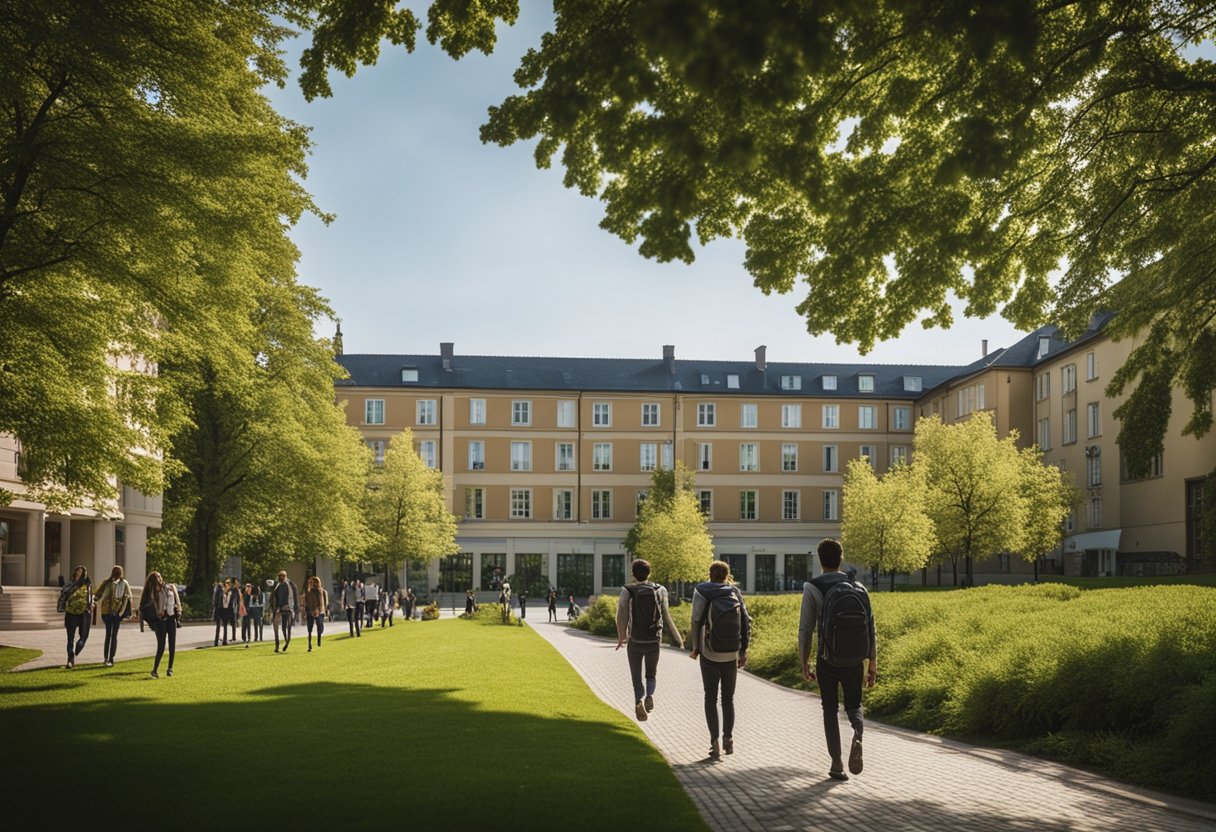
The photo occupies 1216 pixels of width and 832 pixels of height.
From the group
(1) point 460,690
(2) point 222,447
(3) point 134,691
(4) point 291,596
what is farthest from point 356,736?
(2) point 222,447

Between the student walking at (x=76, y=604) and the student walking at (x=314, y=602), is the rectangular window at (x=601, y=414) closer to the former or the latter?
the student walking at (x=314, y=602)

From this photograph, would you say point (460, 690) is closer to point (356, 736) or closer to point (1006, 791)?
point (356, 736)

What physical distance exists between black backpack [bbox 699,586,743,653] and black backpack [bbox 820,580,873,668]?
118 cm

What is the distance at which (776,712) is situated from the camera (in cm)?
1454

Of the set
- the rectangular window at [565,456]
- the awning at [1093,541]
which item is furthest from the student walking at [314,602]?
the rectangular window at [565,456]

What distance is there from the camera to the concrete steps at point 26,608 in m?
32.5

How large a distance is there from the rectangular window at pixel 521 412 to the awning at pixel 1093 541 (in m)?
35.4

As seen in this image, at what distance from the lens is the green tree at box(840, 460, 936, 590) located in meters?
50.8

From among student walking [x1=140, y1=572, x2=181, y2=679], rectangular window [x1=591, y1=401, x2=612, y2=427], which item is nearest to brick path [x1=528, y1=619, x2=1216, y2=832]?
student walking [x1=140, y1=572, x2=181, y2=679]

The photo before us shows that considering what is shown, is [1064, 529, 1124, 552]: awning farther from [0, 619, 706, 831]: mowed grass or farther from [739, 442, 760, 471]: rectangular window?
[0, 619, 706, 831]: mowed grass

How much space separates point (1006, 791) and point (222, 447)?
35030mm

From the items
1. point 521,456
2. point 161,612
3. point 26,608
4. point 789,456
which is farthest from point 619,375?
point 161,612

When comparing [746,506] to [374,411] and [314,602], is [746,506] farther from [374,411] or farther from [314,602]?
[314,602]

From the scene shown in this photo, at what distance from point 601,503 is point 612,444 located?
13.7 ft
